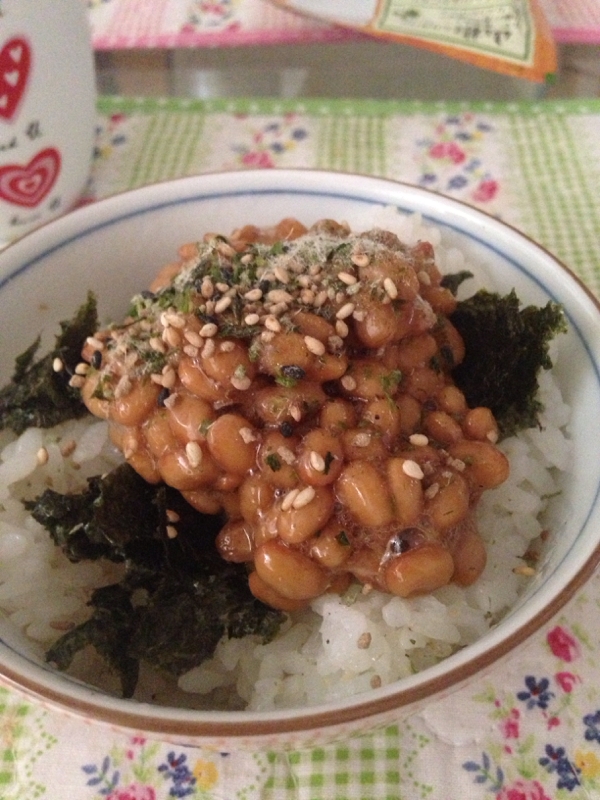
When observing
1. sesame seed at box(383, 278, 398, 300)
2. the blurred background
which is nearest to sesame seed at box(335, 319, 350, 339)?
sesame seed at box(383, 278, 398, 300)

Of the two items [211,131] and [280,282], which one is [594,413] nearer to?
[280,282]

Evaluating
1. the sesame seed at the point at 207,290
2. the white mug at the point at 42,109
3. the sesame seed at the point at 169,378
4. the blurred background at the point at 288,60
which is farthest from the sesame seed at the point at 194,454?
the blurred background at the point at 288,60

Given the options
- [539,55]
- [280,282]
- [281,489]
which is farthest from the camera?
[539,55]

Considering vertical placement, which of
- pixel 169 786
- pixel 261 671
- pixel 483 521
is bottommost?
pixel 169 786

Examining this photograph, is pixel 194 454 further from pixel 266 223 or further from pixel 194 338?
pixel 266 223

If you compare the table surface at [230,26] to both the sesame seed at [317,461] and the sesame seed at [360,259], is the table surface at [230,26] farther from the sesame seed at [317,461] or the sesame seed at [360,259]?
the sesame seed at [317,461]

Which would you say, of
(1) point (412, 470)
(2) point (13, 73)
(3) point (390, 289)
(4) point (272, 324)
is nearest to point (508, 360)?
(3) point (390, 289)

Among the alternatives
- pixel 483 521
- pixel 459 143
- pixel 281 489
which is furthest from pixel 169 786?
pixel 459 143
